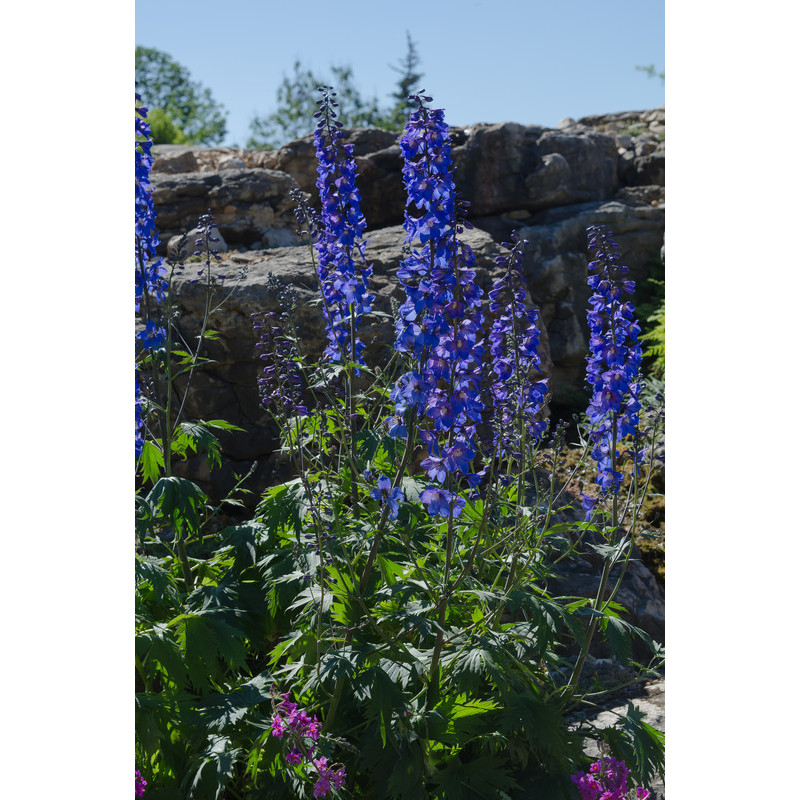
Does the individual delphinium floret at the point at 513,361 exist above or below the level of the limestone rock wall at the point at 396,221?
below

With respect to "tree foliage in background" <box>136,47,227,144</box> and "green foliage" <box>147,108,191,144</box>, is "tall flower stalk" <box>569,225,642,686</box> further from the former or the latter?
"tree foliage in background" <box>136,47,227,144</box>

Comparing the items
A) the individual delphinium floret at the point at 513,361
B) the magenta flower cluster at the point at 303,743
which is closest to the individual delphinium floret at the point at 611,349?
the individual delphinium floret at the point at 513,361

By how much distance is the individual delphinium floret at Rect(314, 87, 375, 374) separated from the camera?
117 inches

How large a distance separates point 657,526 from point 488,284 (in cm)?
206

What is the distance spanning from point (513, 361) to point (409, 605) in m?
0.89

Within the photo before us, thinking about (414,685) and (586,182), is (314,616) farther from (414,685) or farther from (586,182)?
(586,182)

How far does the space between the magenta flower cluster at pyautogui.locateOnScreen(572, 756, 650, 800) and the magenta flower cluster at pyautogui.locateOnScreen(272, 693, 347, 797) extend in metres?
0.75

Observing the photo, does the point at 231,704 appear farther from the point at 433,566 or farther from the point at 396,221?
the point at 396,221

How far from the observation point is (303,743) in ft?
7.49

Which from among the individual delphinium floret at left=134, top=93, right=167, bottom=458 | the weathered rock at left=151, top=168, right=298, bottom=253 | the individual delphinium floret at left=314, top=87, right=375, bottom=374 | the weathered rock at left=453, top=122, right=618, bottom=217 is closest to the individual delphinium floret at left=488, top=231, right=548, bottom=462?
the individual delphinium floret at left=314, top=87, right=375, bottom=374

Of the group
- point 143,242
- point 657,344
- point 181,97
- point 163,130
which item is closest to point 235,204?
point 143,242

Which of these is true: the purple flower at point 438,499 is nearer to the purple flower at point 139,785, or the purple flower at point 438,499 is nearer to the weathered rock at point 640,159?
the purple flower at point 139,785

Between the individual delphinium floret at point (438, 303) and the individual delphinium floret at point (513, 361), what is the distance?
0.55ft

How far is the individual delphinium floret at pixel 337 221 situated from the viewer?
297cm
